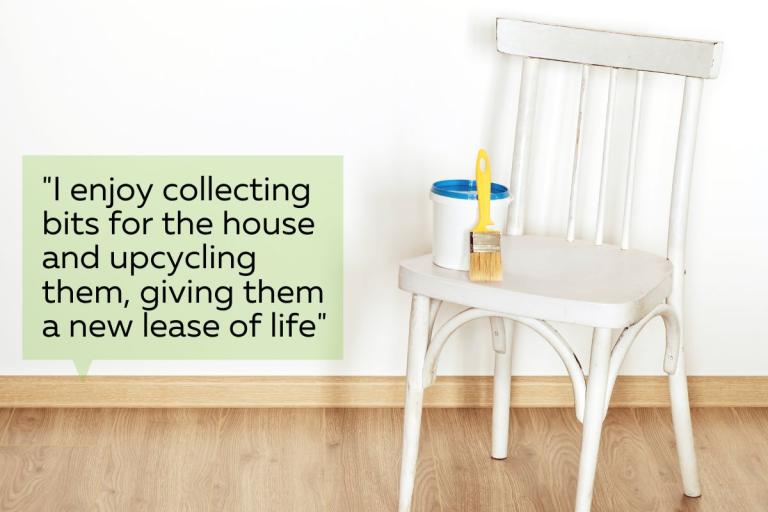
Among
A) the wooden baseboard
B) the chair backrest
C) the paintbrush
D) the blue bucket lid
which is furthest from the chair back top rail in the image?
the wooden baseboard

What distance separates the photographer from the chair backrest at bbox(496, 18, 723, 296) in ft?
5.33

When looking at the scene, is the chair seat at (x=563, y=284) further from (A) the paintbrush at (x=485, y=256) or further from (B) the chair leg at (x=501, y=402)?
(B) the chair leg at (x=501, y=402)

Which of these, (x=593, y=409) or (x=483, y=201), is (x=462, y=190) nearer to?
(x=483, y=201)

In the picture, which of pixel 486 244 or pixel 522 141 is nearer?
pixel 486 244

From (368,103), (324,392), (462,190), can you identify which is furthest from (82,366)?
(462,190)

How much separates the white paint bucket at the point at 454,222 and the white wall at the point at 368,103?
406 millimetres

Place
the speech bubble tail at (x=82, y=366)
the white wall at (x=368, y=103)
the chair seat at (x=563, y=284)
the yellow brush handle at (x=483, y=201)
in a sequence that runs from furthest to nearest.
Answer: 1. the speech bubble tail at (x=82, y=366)
2. the white wall at (x=368, y=103)
3. the yellow brush handle at (x=483, y=201)
4. the chair seat at (x=563, y=284)

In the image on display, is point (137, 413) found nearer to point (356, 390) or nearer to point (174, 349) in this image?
point (174, 349)

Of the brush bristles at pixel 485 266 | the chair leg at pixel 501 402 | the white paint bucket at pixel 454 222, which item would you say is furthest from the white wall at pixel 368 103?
the brush bristles at pixel 485 266

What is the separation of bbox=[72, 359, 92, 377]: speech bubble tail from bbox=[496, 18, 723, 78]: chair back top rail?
988 millimetres

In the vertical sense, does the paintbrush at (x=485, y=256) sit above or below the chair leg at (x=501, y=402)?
above

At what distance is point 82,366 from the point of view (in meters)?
2.03

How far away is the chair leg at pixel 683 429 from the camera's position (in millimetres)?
1678

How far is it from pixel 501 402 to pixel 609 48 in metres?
0.63
